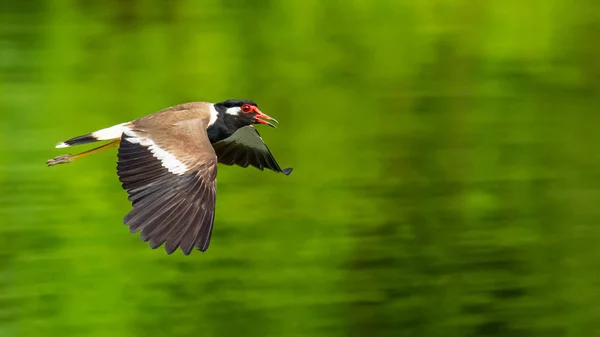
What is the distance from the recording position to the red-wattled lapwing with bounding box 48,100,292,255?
317 centimetres

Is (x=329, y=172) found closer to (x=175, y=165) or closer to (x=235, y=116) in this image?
(x=235, y=116)

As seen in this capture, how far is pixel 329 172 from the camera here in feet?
18.4

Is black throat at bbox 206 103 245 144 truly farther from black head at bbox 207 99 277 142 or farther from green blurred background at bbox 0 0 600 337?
green blurred background at bbox 0 0 600 337

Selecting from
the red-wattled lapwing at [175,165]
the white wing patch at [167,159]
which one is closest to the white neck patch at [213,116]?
the red-wattled lapwing at [175,165]

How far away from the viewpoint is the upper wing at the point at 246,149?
394 centimetres

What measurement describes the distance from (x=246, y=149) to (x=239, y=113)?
42 centimetres

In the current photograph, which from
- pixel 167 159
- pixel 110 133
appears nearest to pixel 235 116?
pixel 167 159

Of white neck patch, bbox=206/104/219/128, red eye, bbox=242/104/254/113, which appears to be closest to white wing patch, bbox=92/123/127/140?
white neck patch, bbox=206/104/219/128

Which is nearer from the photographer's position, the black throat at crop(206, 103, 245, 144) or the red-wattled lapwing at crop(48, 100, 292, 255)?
the red-wattled lapwing at crop(48, 100, 292, 255)

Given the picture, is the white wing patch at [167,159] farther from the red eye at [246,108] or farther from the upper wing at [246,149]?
the upper wing at [246,149]

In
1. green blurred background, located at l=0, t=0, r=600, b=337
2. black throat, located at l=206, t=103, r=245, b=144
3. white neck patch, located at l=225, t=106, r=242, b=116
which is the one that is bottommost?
green blurred background, located at l=0, t=0, r=600, b=337

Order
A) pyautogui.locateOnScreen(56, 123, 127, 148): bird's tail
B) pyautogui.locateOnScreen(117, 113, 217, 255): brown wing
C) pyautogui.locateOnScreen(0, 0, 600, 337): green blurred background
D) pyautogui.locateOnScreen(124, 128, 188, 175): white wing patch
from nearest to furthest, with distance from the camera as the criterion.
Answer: pyautogui.locateOnScreen(117, 113, 217, 255): brown wing, pyautogui.locateOnScreen(124, 128, 188, 175): white wing patch, pyautogui.locateOnScreen(56, 123, 127, 148): bird's tail, pyautogui.locateOnScreen(0, 0, 600, 337): green blurred background

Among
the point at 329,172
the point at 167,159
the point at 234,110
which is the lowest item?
the point at 329,172

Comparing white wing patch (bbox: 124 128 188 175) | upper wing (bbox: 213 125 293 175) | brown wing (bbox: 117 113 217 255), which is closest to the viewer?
brown wing (bbox: 117 113 217 255)
